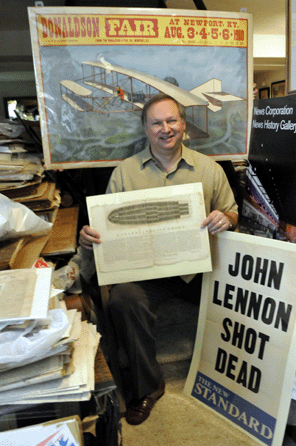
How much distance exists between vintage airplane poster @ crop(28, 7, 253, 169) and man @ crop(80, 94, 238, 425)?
0.17m

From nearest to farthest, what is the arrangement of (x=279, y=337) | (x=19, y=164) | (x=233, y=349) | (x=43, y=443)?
(x=43, y=443)
(x=279, y=337)
(x=233, y=349)
(x=19, y=164)

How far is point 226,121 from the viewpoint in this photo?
1.99 m

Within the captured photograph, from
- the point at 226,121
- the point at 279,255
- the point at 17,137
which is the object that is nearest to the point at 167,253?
the point at 279,255

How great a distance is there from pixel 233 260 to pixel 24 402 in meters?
0.92

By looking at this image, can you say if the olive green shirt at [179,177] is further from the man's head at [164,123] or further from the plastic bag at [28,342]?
the plastic bag at [28,342]

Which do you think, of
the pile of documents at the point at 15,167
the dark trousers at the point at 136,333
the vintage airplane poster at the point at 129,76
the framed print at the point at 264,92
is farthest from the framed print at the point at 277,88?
the dark trousers at the point at 136,333

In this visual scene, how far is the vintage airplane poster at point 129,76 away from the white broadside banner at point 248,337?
73 centimetres

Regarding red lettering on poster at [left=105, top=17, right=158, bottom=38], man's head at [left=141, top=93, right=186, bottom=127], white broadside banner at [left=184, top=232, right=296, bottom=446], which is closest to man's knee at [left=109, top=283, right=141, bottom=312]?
white broadside banner at [left=184, top=232, right=296, bottom=446]

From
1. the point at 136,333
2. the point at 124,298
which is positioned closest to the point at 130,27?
the point at 124,298

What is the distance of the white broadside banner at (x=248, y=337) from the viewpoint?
1.30 m

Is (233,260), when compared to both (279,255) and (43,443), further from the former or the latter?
(43,443)

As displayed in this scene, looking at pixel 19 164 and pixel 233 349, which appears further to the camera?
pixel 19 164

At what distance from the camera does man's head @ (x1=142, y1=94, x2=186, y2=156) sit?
170 cm

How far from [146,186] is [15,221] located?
0.67m
